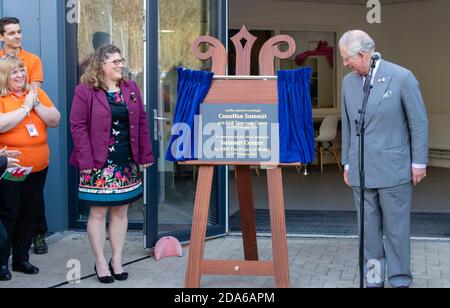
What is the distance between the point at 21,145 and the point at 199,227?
1.39 m

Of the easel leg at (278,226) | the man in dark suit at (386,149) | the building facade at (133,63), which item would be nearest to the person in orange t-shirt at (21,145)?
the building facade at (133,63)

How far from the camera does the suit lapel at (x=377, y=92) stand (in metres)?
4.62

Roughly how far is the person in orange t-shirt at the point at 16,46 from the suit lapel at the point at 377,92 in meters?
2.60

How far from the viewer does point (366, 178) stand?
4.74 m

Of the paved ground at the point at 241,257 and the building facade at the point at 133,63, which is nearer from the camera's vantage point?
the paved ground at the point at 241,257

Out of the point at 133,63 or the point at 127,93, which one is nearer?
the point at 127,93

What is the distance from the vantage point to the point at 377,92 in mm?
4633

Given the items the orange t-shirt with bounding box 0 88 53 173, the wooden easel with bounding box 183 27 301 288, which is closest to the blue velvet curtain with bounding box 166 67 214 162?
the wooden easel with bounding box 183 27 301 288

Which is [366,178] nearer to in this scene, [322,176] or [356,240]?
[356,240]

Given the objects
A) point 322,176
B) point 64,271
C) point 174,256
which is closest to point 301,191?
point 322,176

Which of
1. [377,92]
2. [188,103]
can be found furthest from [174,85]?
[377,92]

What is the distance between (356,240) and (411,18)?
259 inches

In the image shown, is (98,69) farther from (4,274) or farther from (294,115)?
(4,274)

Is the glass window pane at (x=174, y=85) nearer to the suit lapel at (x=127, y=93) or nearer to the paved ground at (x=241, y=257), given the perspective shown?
the paved ground at (x=241, y=257)
